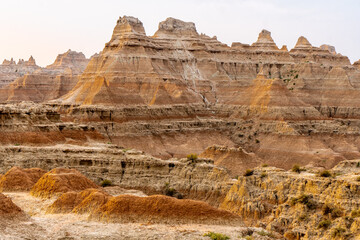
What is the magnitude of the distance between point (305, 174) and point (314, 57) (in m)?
115

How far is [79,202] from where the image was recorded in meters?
35.8

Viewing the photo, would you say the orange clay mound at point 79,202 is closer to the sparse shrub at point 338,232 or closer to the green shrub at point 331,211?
the sparse shrub at point 338,232

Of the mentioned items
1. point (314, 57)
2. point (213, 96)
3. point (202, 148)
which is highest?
point (314, 57)

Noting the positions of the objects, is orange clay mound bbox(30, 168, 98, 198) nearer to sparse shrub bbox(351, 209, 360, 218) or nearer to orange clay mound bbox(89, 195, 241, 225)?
orange clay mound bbox(89, 195, 241, 225)

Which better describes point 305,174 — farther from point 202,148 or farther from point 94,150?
point 202,148

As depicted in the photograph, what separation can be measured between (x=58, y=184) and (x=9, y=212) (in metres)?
7.85

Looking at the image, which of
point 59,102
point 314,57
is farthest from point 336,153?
point 314,57

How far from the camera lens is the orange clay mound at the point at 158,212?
1330 inches

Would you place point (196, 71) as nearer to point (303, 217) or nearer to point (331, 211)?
point (303, 217)

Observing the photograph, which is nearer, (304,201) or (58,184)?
(58,184)

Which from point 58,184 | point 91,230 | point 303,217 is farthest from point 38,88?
point 91,230

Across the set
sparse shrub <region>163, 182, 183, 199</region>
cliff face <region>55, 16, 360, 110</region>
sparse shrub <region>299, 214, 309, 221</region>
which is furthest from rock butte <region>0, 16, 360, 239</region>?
sparse shrub <region>163, 182, 183, 199</region>

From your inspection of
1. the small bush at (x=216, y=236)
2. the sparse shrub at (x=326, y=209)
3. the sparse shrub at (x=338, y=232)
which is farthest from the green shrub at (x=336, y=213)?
the small bush at (x=216, y=236)

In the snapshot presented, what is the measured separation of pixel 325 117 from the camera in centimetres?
11662
